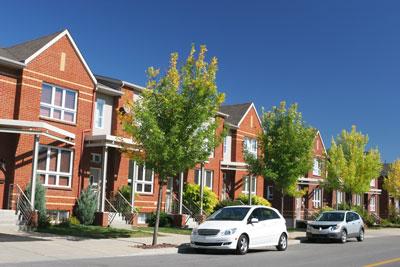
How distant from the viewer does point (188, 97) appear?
62.4 ft

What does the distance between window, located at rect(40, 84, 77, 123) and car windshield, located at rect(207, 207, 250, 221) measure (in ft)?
35.5

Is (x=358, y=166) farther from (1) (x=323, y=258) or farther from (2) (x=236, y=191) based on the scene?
(1) (x=323, y=258)

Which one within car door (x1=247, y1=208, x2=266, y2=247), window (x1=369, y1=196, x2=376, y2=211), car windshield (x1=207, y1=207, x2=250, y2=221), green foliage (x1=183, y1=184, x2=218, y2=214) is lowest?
car door (x1=247, y1=208, x2=266, y2=247)

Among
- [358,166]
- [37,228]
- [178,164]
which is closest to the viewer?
[178,164]

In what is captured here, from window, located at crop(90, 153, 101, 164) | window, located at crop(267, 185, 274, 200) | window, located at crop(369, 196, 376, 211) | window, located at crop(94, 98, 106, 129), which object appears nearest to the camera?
window, located at crop(90, 153, 101, 164)

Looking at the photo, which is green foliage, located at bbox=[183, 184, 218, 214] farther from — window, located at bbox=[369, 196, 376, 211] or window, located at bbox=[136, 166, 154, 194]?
window, located at bbox=[369, 196, 376, 211]

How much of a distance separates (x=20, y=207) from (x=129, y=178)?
324 inches

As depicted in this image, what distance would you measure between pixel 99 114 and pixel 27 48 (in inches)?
197

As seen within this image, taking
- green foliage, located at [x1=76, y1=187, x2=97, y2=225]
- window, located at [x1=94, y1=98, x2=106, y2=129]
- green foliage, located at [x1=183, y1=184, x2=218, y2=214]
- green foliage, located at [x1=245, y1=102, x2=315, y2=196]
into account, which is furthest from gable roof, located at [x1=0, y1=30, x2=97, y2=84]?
green foliage, located at [x1=245, y1=102, x2=315, y2=196]

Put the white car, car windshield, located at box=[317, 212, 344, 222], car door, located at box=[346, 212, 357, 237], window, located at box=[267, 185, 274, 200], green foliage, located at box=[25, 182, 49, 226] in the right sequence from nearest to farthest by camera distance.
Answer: the white car, green foliage, located at box=[25, 182, 49, 226], car door, located at box=[346, 212, 357, 237], car windshield, located at box=[317, 212, 344, 222], window, located at box=[267, 185, 274, 200]

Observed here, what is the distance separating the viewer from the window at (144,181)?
29.6 meters

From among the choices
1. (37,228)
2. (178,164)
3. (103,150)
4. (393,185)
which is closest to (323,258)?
(178,164)

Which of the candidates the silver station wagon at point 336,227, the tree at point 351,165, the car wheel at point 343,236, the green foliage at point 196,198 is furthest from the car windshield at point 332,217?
the tree at point 351,165

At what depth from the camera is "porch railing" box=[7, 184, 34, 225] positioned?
20992mm
